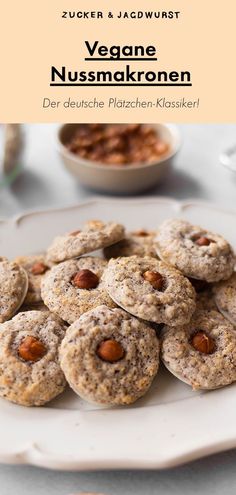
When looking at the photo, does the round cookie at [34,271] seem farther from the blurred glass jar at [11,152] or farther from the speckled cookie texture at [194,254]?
the blurred glass jar at [11,152]

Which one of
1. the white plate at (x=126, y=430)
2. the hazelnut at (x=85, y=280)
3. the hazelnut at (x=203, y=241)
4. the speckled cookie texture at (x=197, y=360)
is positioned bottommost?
the white plate at (x=126, y=430)

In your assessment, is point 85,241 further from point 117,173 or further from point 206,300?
point 117,173

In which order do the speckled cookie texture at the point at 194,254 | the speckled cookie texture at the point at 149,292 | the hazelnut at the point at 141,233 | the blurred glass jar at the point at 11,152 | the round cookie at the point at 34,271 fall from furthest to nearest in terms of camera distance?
the blurred glass jar at the point at 11,152 → the hazelnut at the point at 141,233 → the round cookie at the point at 34,271 → the speckled cookie texture at the point at 194,254 → the speckled cookie texture at the point at 149,292

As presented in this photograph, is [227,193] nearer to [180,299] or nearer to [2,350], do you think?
[180,299]

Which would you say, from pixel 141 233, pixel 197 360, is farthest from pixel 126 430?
pixel 141 233

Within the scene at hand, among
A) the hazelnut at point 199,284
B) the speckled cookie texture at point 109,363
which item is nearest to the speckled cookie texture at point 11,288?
the speckled cookie texture at point 109,363

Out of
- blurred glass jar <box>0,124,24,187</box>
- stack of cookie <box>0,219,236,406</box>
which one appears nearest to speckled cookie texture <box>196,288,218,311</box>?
stack of cookie <box>0,219,236,406</box>

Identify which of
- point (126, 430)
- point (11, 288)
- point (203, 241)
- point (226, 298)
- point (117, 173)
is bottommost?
point (126, 430)
